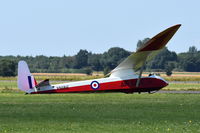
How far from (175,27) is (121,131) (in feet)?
65.1

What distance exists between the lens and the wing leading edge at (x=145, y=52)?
A: 126 ft

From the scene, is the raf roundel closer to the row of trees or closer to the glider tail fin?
the glider tail fin

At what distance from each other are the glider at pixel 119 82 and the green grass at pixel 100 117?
9272 millimetres

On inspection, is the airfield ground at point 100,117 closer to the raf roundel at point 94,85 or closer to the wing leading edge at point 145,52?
the wing leading edge at point 145,52

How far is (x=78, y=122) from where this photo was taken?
2177 cm

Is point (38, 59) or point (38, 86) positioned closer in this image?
point (38, 86)

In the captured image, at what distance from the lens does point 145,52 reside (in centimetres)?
4006

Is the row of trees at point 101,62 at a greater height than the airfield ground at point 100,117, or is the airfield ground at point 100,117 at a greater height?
the row of trees at point 101,62

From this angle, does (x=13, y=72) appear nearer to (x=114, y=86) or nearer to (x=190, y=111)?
(x=114, y=86)

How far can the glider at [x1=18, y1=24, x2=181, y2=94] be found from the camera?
3947cm

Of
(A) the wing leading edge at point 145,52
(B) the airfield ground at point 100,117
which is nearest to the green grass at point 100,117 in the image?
(B) the airfield ground at point 100,117

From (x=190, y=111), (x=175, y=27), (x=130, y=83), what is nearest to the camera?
(x=190, y=111)

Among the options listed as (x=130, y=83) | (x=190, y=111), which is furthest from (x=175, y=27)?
(x=190, y=111)

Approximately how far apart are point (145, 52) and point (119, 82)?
261 cm
